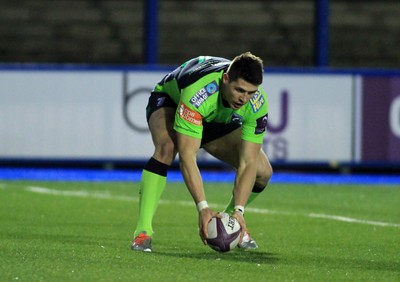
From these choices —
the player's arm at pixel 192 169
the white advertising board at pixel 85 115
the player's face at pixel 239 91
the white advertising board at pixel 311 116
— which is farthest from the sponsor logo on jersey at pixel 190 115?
the white advertising board at pixel 311 116

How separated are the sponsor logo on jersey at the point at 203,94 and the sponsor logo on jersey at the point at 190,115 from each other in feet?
0.19

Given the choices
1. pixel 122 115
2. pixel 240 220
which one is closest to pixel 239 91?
pixel 240 220

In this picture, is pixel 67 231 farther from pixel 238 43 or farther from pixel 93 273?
pixel 238 43

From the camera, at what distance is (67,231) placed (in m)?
9.72

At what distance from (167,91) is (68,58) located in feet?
46.8

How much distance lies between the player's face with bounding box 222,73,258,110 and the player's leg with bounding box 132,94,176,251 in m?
0.69

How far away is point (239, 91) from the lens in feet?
25.5

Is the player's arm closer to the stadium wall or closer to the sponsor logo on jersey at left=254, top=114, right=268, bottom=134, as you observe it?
the sponsor logo on jersey at left=254, top=114, right=268, bottom=134

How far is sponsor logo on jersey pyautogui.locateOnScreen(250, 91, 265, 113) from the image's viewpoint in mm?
8164

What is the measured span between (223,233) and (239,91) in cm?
92

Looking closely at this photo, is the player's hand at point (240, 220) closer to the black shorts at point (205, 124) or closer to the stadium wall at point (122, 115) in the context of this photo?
the black shorts at point (205, 124)

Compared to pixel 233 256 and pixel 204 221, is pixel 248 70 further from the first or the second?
pixel 233 256

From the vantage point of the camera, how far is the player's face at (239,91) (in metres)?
7.75

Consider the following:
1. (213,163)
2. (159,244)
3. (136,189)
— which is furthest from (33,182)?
(159,244)
